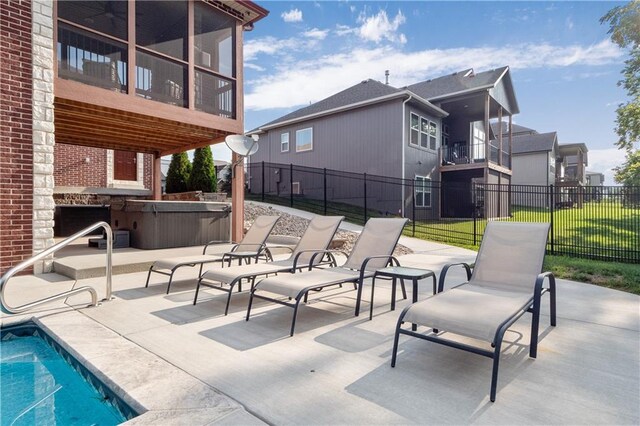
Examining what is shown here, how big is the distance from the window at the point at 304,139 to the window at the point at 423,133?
5.66 meters

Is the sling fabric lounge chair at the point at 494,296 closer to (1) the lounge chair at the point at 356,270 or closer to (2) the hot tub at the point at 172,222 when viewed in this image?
(1) the lounge chair at the point at 356,270

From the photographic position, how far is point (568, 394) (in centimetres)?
240

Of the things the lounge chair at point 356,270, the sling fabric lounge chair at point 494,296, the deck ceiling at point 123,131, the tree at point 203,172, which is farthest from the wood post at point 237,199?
the sling fabric lounge chair at point 494,296

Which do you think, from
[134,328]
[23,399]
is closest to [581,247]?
[134,328]

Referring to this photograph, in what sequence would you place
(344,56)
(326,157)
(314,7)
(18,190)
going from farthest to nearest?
(326,157) < (344,56) < (314,7) < (18,190)

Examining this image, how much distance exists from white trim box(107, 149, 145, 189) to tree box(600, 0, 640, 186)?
56.7ft

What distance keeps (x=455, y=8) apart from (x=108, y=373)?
14399 mm

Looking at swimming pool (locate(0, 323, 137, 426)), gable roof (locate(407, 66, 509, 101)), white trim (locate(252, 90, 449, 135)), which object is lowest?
swimming pool (locate(0, 323, 137, 426))

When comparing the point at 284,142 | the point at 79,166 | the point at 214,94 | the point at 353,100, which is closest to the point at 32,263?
the point at 214,94

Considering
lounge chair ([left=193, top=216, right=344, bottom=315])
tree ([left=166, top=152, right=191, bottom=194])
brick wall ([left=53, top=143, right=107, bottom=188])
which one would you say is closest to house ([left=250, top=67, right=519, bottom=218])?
tree ([left=166, top=152, right=191, bottom=194])

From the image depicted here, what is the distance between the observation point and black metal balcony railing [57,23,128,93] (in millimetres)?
7012

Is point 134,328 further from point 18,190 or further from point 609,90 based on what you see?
point 609,90

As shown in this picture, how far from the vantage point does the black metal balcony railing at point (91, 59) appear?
7012mm

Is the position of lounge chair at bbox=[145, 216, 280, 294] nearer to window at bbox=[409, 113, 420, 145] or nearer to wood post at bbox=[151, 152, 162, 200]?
wood post at bbox=[151, 152, 162, 200]
